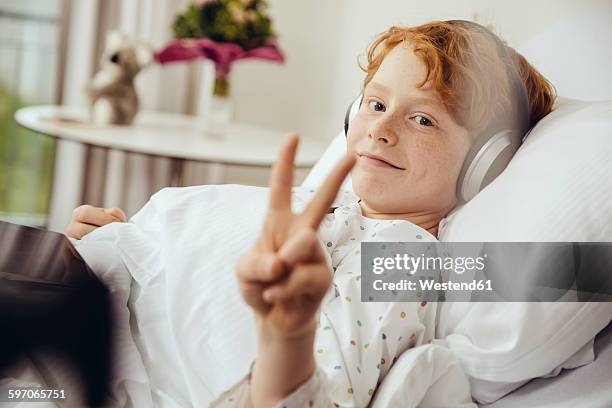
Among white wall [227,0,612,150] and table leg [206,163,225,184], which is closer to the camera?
white wall [227,0,612,150]

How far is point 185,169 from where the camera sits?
1812 mm

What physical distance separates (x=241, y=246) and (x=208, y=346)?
0.09 meters

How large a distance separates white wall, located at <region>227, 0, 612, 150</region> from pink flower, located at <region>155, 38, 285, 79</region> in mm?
83

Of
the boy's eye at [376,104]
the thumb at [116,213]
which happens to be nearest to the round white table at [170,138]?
the thumb at [116,213]

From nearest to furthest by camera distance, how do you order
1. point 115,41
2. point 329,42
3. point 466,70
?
point 466,70 < point 329,42 < point 115,41

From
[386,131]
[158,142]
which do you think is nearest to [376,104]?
[386,131]

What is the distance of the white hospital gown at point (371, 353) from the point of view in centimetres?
55

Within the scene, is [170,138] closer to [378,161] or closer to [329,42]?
[329,42]

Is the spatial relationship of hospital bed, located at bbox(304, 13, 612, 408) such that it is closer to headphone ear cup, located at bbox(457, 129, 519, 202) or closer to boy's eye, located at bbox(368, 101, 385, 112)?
headphone ear cup, located at bbox(457, 129, 519, 202)

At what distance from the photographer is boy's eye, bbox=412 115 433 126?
0.66m

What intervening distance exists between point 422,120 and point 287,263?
0.95 feet

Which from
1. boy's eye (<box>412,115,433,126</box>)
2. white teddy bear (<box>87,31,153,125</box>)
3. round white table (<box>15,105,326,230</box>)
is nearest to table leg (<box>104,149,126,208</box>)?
Result: round white table (<box>15,105,326,230</box>)

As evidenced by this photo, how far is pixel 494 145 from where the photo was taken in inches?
26.4

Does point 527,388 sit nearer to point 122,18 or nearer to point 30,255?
point 30,255
